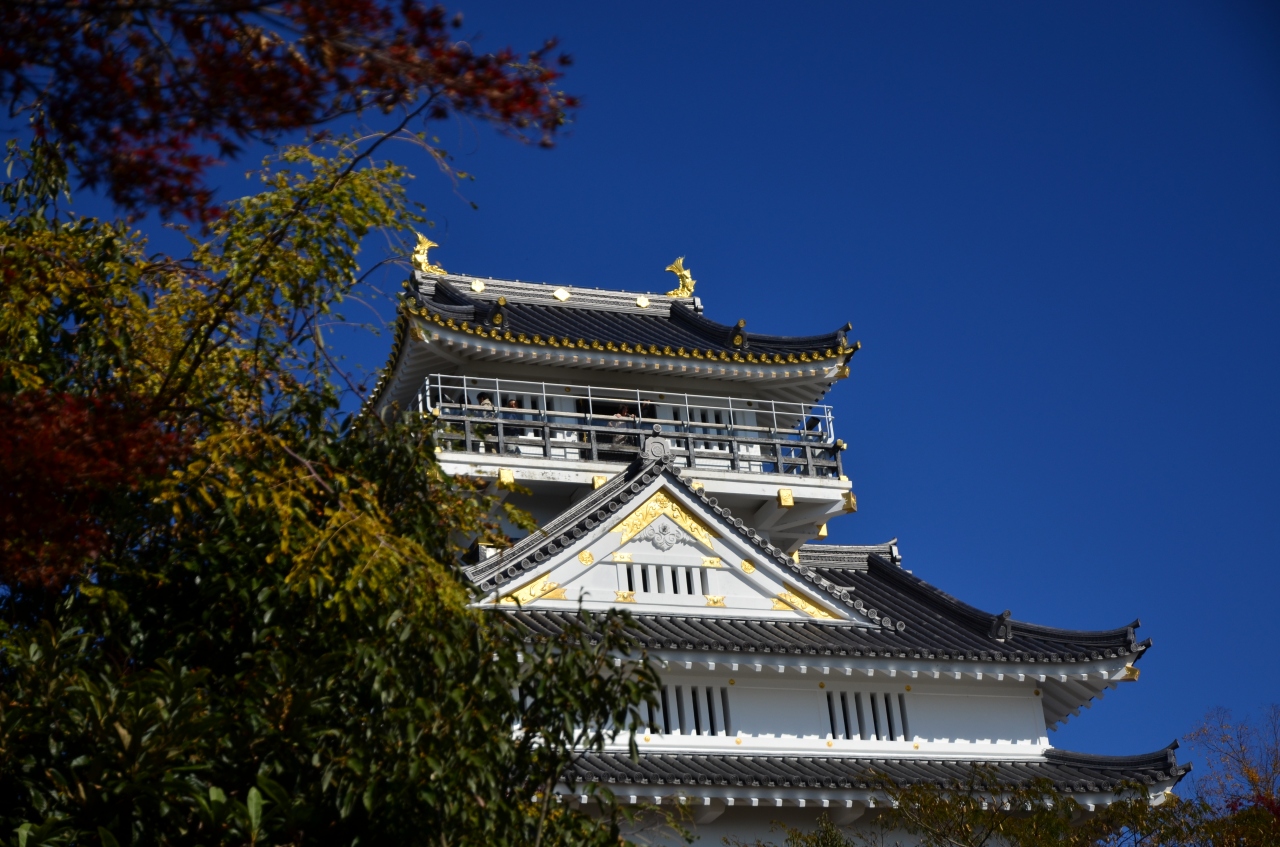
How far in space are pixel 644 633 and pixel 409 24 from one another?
13.3m

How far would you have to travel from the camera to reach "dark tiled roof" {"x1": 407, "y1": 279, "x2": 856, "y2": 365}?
2644cm

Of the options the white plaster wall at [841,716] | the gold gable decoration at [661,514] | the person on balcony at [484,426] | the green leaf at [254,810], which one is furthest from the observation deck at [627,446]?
the green leaf at [254,810]

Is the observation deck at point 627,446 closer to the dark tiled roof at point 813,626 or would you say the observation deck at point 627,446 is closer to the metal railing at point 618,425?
the metal railing at point 618,425

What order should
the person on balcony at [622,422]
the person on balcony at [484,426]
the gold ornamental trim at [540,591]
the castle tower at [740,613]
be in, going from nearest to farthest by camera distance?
the castle tower at [740,613], the gold ornamental trim at [540,591], the person on balcony at [484,426], the person on balcony at [622,422]

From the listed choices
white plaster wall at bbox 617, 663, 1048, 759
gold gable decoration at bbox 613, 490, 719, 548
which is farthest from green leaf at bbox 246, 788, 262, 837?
gold gable decoration at bbox 613, 490, 719, 548

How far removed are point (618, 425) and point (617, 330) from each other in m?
3.31

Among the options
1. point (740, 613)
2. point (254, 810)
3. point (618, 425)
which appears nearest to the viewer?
point (254, 810)

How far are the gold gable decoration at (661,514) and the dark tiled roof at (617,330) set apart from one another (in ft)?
19.5

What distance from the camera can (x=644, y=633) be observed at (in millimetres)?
19375

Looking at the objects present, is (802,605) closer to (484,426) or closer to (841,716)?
(841,716)

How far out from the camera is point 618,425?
27.2 metres

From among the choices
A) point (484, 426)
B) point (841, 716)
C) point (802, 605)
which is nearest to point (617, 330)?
point (484, 426)

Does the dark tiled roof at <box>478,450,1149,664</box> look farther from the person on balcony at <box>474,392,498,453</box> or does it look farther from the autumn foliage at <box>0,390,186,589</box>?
the autumn foliage at <box>0,390,186,589</box>

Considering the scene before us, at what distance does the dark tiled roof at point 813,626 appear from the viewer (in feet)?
64.7
